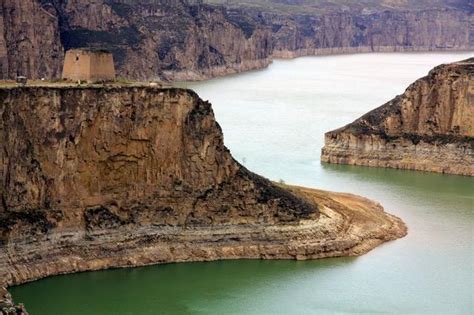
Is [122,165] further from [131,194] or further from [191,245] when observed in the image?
[191,245]

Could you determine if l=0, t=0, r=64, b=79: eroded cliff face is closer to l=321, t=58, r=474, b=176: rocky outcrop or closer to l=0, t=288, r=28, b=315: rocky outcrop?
l=321, t=58, r=474, b=176: rocky outcrop

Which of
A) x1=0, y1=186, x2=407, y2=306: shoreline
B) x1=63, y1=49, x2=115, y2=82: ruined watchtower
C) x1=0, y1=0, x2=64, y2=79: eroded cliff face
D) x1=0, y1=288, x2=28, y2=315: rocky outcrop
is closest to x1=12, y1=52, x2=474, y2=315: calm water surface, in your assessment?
x1=0, y1=186, x2=407, y2=306: shoreline

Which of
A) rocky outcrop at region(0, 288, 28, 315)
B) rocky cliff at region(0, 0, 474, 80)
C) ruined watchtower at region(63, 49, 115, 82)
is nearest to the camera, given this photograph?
rocky outcrop at region(0, 288, 28, 315)

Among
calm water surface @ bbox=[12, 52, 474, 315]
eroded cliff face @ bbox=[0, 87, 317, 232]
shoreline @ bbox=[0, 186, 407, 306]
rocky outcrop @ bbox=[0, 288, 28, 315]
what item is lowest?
calm water surface @ bbox=[12, 52, 474, 315]

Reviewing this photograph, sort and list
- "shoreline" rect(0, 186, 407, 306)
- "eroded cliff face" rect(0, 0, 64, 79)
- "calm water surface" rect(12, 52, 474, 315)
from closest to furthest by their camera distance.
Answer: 1. "calm water surface" rect(12, 52, 474, 315)
2. "shoreline" rect(0, 186, 407, 306)
3. "eroded cliff face" rect(0, 0, 64, 79)

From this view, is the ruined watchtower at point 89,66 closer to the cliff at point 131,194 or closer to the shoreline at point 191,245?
the cliff at point 131,194

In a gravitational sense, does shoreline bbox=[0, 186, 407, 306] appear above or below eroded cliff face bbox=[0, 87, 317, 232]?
below
